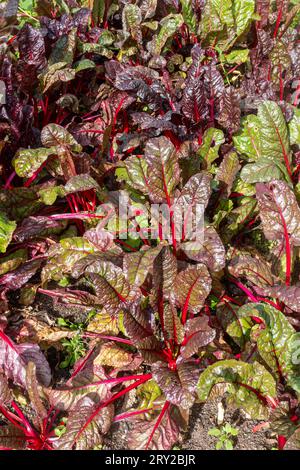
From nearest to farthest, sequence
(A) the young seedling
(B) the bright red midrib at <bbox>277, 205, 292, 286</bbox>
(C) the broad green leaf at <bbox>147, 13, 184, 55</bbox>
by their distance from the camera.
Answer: (A) the young seedling < (B) the bright red midrib at <bbox>277, 205, 292, 286</bbox> < (C) the broad green leaf at <bbox>147, 13, 184, 55</bbox>

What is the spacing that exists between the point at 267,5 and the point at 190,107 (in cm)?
111

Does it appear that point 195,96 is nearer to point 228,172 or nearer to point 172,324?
point 228,172

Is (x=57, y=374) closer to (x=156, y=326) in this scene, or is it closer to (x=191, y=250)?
(x=156, y=326)

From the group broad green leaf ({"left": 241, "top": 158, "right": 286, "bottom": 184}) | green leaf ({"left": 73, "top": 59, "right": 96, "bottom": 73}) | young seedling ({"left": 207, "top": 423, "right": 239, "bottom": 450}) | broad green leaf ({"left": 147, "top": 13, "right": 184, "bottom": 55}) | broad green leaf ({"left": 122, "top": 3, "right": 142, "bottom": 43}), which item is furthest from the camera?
broad green leaf ({"left": 122, "top": 3, "right": 142, "bottom": 43})

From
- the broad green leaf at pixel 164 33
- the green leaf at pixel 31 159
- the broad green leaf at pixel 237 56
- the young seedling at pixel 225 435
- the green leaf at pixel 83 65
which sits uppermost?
the broad green leaf at pixel 164 33

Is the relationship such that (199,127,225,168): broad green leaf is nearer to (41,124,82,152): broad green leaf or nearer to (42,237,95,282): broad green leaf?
(41,124,82,152): broad green leaf

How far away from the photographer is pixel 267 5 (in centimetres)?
327

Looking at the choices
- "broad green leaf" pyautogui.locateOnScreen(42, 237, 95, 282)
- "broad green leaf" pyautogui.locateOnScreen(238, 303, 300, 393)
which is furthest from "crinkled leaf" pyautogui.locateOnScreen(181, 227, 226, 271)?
"broad green leaf" pyautogui.locateOnScreen(42, 237, 95, 282)

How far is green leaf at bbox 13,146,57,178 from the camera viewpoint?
234cm

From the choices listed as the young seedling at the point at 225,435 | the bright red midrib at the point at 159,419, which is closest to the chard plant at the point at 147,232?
the bright red midrib at the point at 159,419

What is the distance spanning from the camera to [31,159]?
2.36 meters

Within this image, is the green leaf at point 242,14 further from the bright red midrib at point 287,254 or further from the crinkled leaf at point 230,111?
the bright red midrib at point 287,254

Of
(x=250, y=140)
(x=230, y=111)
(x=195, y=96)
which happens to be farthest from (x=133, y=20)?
(x=250, y=140)

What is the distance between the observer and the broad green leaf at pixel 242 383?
71.5 inches
